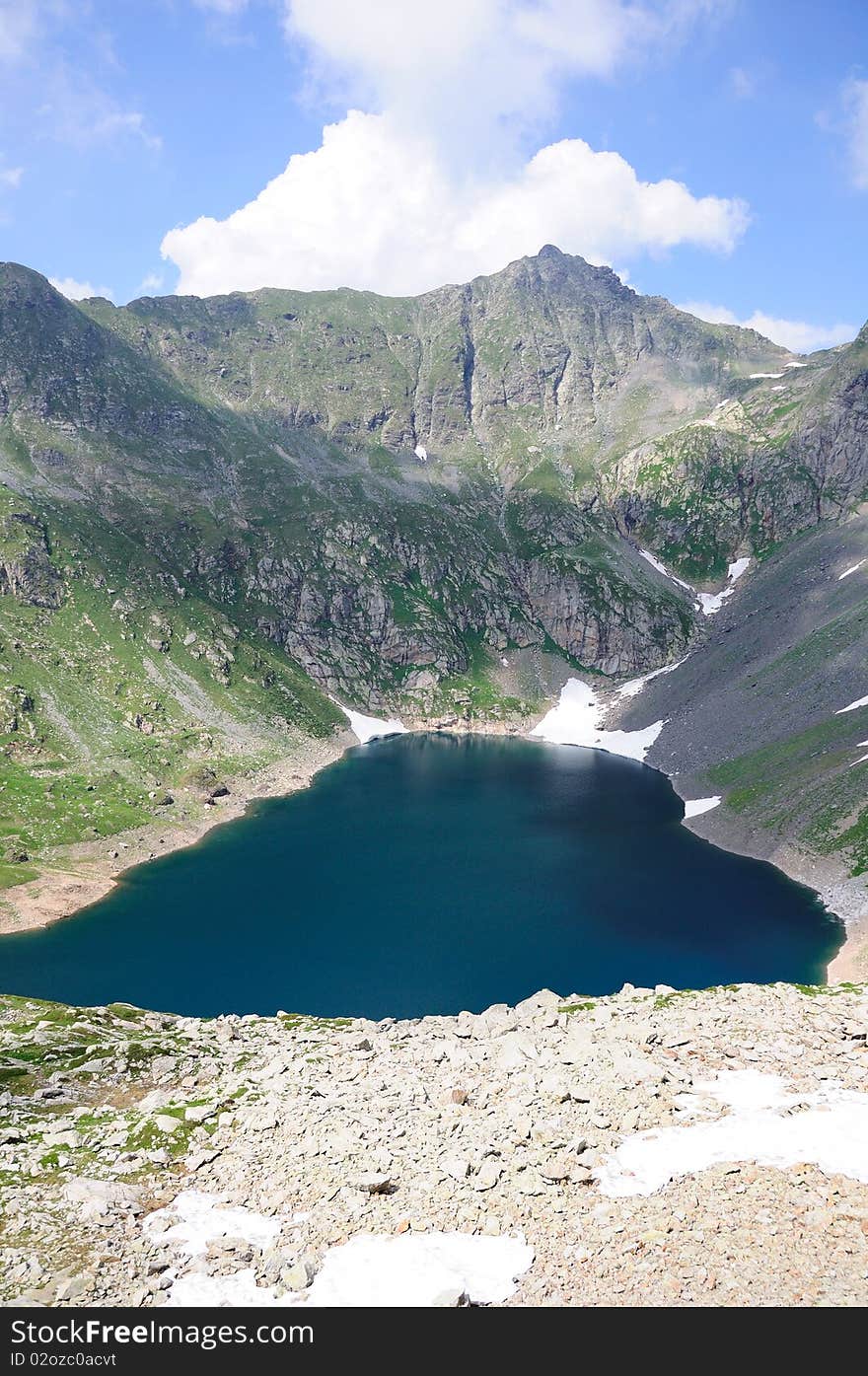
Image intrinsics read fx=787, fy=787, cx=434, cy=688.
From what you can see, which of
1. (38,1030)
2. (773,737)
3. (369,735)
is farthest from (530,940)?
(369,735)

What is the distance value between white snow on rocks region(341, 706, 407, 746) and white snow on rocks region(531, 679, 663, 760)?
3355cm

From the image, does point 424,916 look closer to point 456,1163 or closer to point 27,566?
point 456,1163

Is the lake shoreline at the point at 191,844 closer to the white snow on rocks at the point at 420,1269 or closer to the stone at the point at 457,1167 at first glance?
the stone at the point at 457,1167

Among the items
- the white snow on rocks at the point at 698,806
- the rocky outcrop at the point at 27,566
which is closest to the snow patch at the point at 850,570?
the white snow on rocks at the point at 698,806

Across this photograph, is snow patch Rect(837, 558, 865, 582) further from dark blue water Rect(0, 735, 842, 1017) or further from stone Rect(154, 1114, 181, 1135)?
stone Rect(154, 1114, 181, 1135)

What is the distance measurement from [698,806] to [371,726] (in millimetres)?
87186

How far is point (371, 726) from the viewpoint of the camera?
190 meters

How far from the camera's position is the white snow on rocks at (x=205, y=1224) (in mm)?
22938

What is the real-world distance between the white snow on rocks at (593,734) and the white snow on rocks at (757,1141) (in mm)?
→ 136953

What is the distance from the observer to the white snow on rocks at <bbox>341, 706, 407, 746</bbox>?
184850 millimetres

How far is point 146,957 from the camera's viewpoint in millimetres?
75750

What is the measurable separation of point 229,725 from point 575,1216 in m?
141

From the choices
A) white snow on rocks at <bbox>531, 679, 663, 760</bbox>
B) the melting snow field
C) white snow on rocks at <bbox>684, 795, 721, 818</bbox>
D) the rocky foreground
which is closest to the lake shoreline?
white snow on rocks at <bbox>684, 795, 721, 818</bbox>
